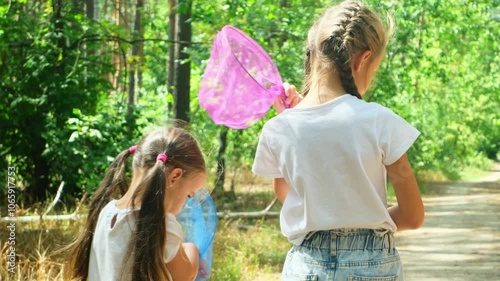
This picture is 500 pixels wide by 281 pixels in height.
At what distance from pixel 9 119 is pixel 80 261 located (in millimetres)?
8523

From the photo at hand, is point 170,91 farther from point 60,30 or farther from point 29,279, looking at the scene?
point 29,279

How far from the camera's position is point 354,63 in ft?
9.71

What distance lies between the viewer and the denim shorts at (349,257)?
285 centimetres

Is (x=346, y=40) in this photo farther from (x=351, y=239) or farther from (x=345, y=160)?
(x=351, y=239)

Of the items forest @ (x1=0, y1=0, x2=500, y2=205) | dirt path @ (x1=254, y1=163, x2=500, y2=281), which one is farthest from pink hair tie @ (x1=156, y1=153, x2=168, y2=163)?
forest @ (x1=0, y1=0, x2=500, y2=205)

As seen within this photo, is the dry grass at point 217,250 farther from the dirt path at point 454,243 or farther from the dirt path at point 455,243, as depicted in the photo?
the dirt path at point 455,243

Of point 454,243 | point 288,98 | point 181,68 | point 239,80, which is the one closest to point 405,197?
point 288,98

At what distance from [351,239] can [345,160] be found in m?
0.25

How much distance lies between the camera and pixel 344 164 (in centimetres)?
287

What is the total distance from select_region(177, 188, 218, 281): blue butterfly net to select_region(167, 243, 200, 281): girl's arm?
9 centimetres

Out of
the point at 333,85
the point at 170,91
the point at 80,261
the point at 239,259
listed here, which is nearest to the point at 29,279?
the point at 239,259

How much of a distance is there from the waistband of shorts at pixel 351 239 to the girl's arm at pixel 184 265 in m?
0.51

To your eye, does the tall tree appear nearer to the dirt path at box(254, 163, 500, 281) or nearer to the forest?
→ the forest

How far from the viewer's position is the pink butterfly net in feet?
11.7
